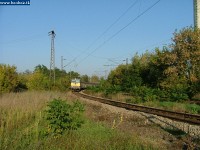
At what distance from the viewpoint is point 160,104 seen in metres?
29.4

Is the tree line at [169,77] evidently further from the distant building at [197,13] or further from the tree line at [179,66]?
the distant building at [197,13]

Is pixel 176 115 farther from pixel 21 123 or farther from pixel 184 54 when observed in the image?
pixel 184 54

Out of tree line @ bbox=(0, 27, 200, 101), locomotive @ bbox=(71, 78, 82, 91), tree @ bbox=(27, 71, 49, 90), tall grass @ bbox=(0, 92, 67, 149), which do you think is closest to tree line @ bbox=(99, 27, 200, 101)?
tree line @ bbox=(0, 27, 200, 101)

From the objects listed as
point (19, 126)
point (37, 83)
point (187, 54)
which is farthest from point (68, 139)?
point (37, 83)

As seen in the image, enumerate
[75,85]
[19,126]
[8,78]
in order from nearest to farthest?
[19,126] < [8,78] < [75,85]

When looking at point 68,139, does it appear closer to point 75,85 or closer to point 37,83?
point 37,83

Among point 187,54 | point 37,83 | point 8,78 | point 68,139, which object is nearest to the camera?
point 68,139

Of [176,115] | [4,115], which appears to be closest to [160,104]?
Result: [176,115]

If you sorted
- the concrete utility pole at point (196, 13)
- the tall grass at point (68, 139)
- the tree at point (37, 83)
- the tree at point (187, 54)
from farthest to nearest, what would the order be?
1. the concrete utility pole at point (196, 13)
2. the tree at point (37, 83)
3. the tree at point (187, 54)
4. the tall grass at point (68, 139)

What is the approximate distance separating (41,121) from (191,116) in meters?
9.95

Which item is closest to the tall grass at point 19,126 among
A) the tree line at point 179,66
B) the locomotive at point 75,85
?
the tree line at point 179,66

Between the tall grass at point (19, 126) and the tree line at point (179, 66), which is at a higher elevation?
the tree line at point (179, 66)

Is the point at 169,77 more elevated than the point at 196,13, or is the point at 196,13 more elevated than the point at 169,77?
the point at 196,13

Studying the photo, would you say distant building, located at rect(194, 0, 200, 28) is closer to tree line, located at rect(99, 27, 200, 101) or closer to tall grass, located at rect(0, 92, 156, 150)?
tree line, located at rect(99, 27, 200, 101)
